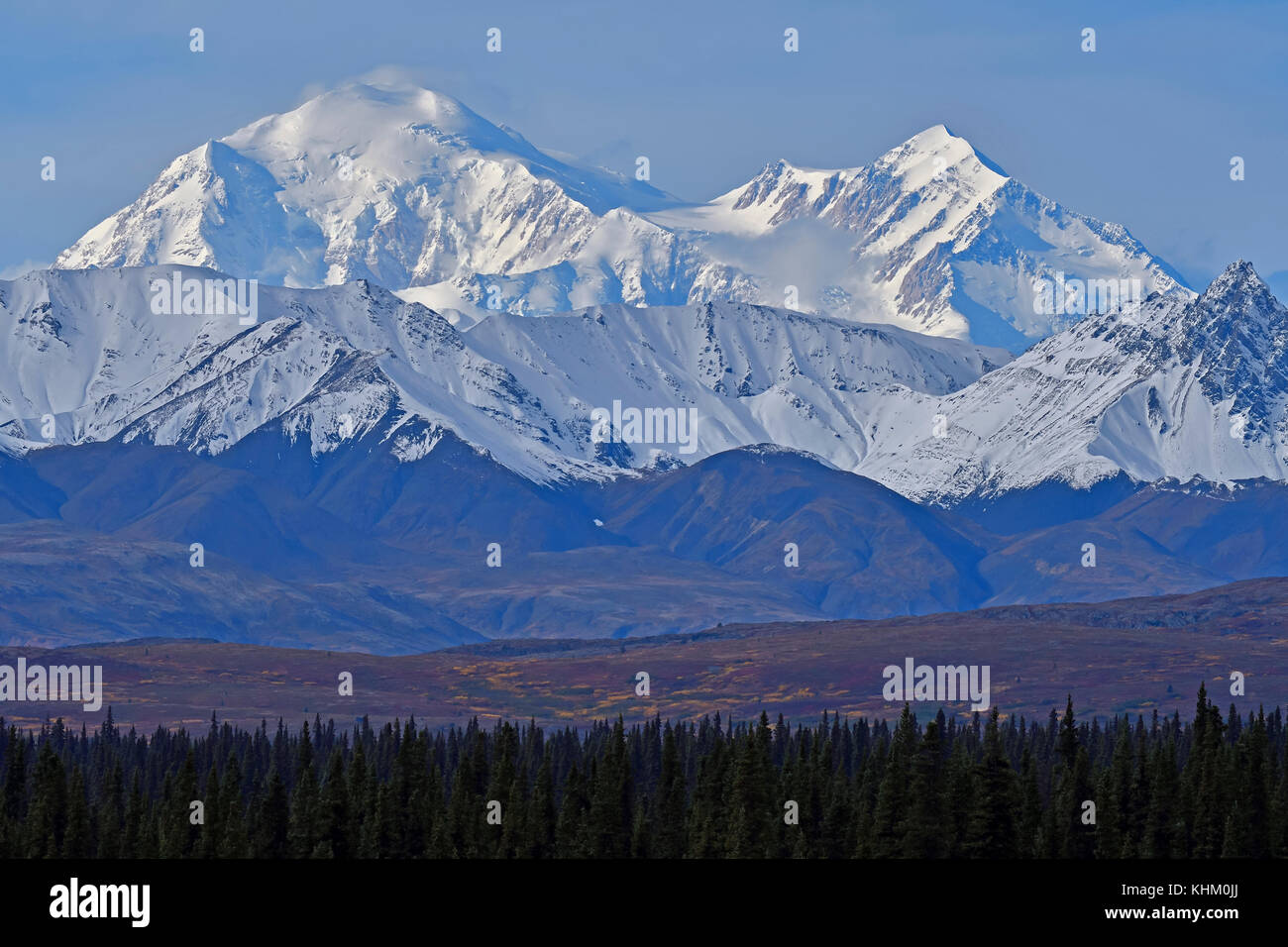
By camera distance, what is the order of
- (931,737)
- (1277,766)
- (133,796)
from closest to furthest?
(931,737)
(133,796)
(1277,766)

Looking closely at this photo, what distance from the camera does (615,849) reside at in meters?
156
